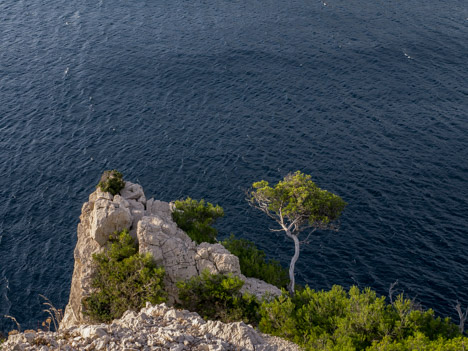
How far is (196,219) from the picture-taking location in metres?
64.0

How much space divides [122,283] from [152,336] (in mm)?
15427

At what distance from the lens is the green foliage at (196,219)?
6093cm

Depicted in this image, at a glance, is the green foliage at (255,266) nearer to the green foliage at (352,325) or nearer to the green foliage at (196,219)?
the green foliage at (196,219)

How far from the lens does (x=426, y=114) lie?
109 meters

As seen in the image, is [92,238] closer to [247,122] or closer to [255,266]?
[255,266]

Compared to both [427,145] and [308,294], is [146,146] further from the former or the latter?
[308,294]

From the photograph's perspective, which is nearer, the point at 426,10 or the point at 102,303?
the point at 102,303

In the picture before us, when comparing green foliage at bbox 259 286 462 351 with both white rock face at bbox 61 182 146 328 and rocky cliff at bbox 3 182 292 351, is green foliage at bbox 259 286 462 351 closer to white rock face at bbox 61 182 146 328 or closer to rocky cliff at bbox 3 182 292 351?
rocky cliff at bbox 3 182 292 351

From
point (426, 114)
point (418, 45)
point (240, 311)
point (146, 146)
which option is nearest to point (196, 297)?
point (240, 311)

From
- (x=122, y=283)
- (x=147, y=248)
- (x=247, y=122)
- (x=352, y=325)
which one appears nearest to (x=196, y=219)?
(x=147, y=248)

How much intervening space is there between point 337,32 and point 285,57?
20.5 meters

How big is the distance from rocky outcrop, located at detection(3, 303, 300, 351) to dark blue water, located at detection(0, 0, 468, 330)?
114 ft

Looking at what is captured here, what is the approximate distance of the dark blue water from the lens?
79.0m

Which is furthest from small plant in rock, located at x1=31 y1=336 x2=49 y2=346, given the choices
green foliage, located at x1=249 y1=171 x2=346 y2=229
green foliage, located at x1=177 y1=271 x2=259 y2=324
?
green foliage, located at x1=249 y1=171 x2=346 y2=229
